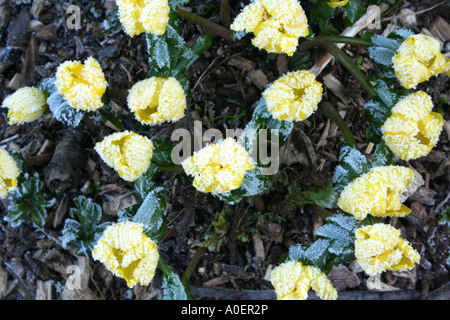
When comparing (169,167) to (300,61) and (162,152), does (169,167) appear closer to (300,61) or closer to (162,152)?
(162,152)

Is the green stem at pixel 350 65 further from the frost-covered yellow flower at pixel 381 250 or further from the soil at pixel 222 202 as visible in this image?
the frost-covered yellow flower at pixel 381 250

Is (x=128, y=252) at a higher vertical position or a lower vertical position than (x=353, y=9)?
lower

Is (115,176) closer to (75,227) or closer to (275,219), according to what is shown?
(75,227)

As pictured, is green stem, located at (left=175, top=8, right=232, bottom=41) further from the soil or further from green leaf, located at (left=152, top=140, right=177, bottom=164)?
green leaf, located at (left=152, top=140, right=177, bottom=164)

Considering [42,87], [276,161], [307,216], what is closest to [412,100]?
[276,161]

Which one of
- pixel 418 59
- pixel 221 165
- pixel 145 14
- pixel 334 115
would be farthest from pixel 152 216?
pixel 418 59

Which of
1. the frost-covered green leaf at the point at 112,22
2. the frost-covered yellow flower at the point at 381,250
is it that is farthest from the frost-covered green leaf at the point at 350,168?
the frost-covered green leaf at the point at 112,22

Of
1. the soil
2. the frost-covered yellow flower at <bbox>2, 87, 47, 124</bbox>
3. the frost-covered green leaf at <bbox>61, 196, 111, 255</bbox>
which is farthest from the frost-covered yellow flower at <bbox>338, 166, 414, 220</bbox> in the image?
the frost-covered yellow flower at <bbox>2, 87, 47, 124</bbox>
